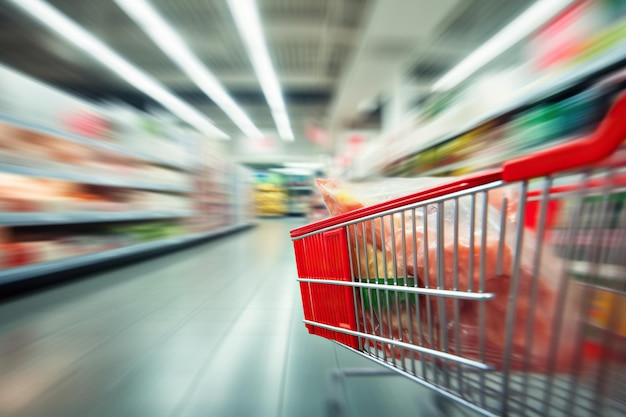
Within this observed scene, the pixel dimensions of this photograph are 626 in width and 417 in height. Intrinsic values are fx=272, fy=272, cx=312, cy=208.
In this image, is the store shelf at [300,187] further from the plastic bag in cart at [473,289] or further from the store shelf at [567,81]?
the plastic bag in cart at [473,289]

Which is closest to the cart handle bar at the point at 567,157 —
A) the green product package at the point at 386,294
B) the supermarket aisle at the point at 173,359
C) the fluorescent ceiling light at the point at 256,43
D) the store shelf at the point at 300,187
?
the green product package at the point at 386,294

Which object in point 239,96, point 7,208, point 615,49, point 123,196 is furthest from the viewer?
point 239,96

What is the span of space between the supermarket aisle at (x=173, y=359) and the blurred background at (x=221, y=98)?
5cm

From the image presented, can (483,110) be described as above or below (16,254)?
above

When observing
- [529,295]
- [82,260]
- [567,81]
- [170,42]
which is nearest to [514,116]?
[567,81]

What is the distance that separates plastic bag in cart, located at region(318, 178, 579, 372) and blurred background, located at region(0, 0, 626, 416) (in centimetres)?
57

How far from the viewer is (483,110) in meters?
1.36

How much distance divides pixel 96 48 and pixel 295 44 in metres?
3.52

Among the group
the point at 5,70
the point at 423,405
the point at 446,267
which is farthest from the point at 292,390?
the point at 5,70

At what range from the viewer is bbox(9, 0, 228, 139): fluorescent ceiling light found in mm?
3527

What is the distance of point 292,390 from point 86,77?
9857mm

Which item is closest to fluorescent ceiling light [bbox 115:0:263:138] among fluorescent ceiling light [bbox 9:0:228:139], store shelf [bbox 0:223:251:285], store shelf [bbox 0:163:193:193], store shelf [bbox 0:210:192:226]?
fluorescent ceiling light [bbox 9:0:228:139]

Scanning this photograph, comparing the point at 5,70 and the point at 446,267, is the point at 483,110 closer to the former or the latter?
the point at 446,267

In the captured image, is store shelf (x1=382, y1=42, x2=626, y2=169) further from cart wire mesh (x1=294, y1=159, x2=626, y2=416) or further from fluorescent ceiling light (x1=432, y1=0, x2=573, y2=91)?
fluorescent ceiling light (x1=432, y1=0, x2=573, y2=91)
